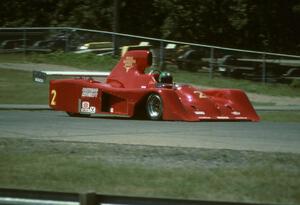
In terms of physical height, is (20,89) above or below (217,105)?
below

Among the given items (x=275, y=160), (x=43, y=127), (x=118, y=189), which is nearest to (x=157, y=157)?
(x=275, y=160)

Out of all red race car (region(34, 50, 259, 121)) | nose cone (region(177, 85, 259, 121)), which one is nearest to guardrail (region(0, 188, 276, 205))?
red race car (region(34, 50, 259, 121))

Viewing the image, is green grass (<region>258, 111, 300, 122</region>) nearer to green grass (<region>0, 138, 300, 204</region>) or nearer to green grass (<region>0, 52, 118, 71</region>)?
green grass (<region>0, 138, 300, 204</region>)

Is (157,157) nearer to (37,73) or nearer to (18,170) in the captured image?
(18,170)

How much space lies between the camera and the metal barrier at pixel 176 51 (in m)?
34.6

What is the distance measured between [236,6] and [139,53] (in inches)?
1176

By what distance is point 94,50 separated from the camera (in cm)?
3869

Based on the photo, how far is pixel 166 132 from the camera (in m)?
15.7

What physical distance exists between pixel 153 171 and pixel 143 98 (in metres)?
9.51

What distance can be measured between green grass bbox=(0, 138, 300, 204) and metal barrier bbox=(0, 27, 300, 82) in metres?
22.3

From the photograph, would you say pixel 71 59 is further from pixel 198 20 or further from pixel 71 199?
pixel 71 199

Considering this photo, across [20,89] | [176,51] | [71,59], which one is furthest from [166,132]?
[71,59]

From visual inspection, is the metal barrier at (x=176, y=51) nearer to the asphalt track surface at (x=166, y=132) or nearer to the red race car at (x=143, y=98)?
the red race car at (x=143, y=98)

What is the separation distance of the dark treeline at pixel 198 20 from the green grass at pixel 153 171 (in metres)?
37.6
